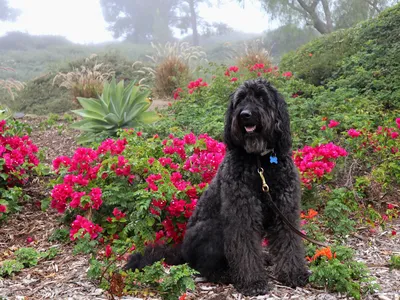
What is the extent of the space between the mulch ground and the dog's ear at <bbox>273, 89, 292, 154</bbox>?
110 cm

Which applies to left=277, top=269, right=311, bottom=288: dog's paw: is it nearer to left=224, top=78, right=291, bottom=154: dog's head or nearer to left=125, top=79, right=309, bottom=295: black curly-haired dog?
left=125, top=79, right=309, bottom=295: black curly-haired dog

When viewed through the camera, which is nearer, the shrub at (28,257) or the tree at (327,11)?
the shrub at (28,257)

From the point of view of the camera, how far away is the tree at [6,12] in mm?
35312

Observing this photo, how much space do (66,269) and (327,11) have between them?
19.4 meters

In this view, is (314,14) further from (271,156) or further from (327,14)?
(271,156)

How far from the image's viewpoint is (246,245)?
3203 millimetres

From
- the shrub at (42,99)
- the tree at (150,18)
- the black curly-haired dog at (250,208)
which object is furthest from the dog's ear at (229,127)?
the tree at (150,18)

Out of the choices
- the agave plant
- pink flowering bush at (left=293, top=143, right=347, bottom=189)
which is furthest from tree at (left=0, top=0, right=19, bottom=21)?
pink flowering bush at (left=293, top=143, right=347, bottom=189)

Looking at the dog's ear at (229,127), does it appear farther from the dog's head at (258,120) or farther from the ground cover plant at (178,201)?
the ground cover plant at (178,201)

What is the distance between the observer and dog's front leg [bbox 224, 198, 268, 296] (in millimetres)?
3188

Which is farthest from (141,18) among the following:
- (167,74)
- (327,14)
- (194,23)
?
(167,74)

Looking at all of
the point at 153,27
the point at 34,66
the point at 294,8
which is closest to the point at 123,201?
the point at 294,8

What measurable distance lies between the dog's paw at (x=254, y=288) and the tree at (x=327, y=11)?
60.4 ft

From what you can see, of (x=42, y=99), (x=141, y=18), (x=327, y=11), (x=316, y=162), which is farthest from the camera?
(x=141, y=18)
